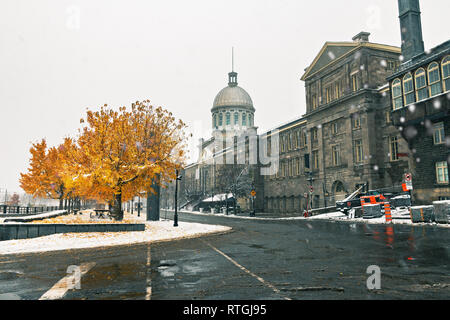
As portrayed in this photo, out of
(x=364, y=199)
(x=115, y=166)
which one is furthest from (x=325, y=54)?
(x=115, y=166)

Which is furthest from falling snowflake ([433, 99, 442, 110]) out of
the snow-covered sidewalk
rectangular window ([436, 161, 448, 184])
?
the snow-covered sidewalk

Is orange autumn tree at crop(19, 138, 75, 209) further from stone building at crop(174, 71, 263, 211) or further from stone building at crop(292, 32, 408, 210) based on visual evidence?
stone building at crop(292, 32, 408, 210)

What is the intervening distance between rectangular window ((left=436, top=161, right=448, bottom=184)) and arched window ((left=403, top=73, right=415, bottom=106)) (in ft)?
20.1

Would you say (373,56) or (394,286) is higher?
(373,56)

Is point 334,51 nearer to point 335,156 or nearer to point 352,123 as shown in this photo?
point 352,123

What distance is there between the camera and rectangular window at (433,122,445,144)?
30.2m

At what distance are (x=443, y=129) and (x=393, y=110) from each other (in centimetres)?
482

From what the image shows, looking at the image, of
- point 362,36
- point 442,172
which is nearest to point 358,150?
point 442,172

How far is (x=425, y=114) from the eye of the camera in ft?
97.2

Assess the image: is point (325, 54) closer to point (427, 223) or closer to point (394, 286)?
point (427, 223)

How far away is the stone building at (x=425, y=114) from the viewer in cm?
2850

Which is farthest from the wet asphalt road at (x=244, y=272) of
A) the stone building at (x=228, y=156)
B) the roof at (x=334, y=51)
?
the stone building at (x=228, y=156)

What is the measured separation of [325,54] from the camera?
4678 centimetres

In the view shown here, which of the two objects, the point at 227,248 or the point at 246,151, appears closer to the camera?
the point at 227,248
